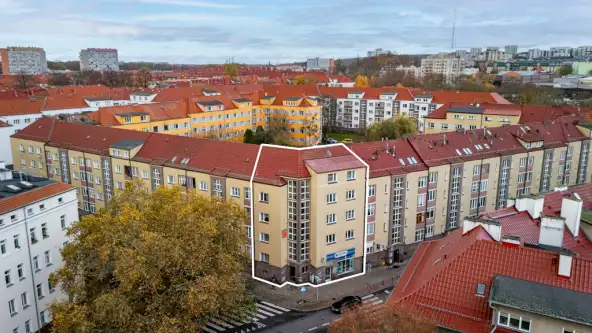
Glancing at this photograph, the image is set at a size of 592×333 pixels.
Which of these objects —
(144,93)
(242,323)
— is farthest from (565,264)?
(144,93)

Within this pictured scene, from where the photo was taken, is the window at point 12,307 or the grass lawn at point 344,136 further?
the grass lawn at point 344,136

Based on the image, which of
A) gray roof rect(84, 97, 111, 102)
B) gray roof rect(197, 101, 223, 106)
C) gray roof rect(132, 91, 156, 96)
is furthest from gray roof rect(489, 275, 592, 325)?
gray roof rect(84, 97, 111, 102)

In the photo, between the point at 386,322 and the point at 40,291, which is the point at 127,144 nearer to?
the point at 40,291

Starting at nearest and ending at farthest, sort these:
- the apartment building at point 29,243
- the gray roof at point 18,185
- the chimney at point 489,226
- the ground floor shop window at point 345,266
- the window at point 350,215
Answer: the chimney at point 489,226 < the apartment building at point 29,243 < the gray roof at point 18,185 < the window at point 350,215 < the ground floor shop window at point 345,266

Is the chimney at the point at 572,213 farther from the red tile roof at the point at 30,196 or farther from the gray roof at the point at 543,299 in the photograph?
the red tile roof at the point at 30,196

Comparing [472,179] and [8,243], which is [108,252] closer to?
[8,243]

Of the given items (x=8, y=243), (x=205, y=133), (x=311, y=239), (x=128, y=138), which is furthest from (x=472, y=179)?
(x=205, y=133)

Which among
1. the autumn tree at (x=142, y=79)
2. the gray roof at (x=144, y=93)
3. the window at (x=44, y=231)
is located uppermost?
the autumn tree at (x=142, y=79)

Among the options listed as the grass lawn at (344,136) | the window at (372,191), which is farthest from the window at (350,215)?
the grass lawn at (344,136)
